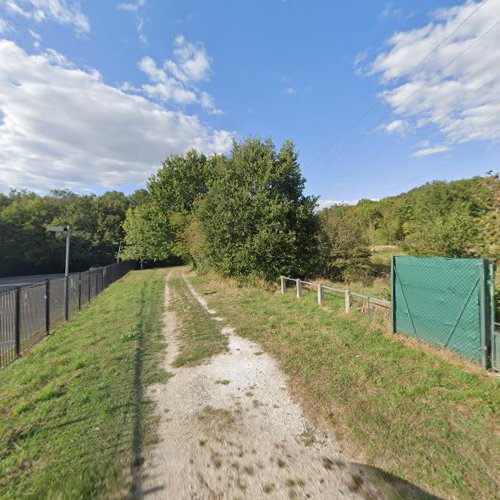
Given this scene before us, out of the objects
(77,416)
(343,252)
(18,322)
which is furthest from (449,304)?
(343,252)

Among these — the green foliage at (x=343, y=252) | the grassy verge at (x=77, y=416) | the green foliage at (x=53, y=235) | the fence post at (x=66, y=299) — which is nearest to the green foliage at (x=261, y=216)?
the green foliage at (x=343, y=252)

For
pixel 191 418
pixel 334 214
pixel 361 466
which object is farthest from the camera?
pixel 334 214

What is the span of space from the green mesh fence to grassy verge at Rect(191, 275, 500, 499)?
395mm

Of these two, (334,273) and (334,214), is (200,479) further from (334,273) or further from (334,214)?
(334,214)

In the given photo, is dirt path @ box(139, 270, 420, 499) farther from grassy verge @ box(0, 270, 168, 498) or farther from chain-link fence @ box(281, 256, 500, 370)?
chain-link fence @ box(281, 256, 500, 370)

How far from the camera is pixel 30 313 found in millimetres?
7188

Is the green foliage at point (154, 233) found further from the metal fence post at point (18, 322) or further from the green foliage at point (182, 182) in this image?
the metal fence post at point (18, 322)

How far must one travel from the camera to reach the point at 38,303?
7715 mm

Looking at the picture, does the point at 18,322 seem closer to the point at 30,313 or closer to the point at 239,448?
the point at 30,313

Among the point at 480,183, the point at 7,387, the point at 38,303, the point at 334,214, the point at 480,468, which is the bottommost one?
the point at 7,387

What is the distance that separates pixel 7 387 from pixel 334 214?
1866 centimetres

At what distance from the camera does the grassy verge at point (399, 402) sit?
2.69 metres

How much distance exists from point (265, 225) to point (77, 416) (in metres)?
11.4

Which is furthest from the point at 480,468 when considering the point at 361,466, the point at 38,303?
the point at 38,303
